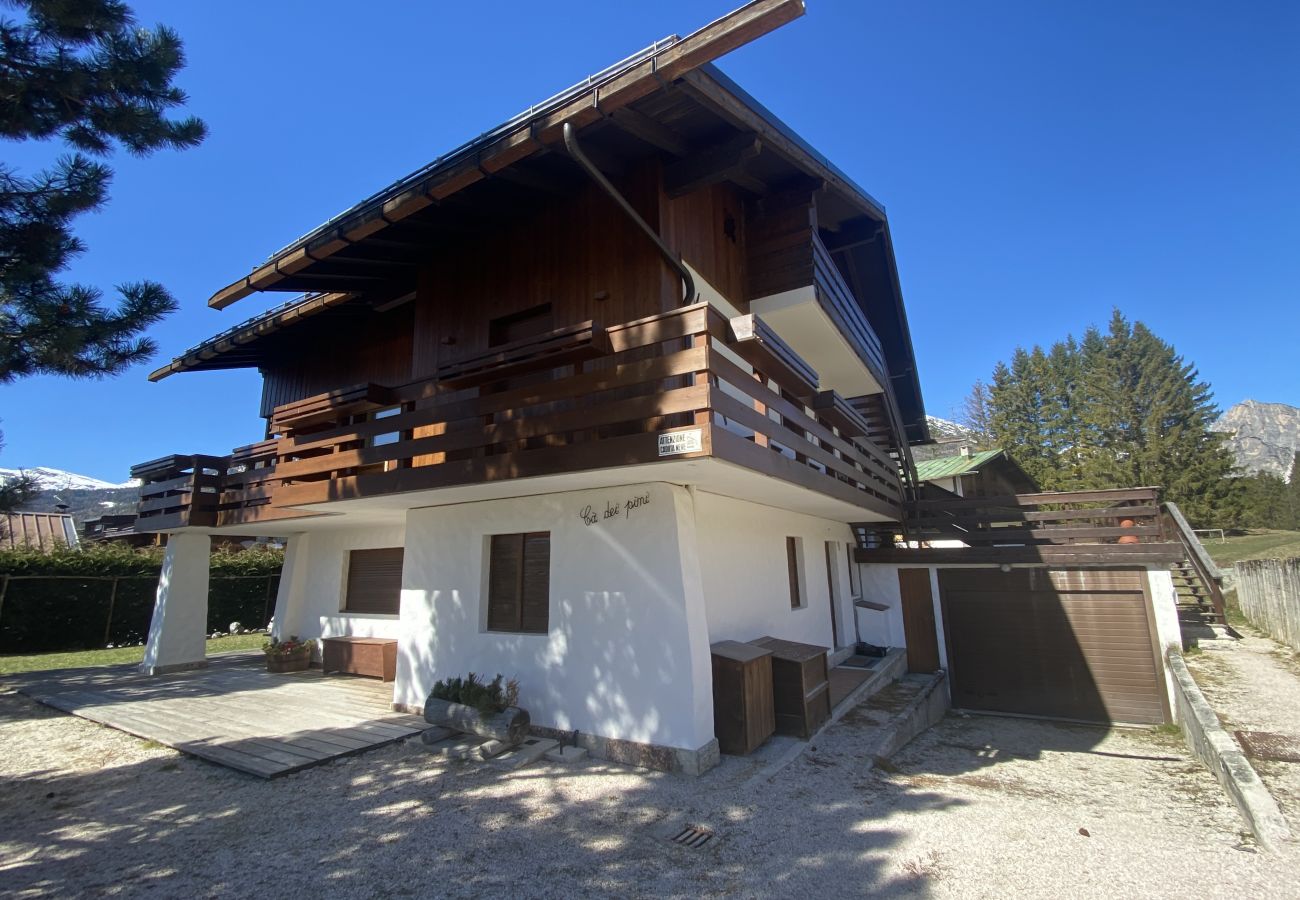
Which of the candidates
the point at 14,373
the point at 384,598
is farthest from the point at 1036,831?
Answer: the point at 384,598

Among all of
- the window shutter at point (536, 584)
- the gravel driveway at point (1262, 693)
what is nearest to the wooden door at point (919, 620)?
the gravel driveway at point (1262, 693)

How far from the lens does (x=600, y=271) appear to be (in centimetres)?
768

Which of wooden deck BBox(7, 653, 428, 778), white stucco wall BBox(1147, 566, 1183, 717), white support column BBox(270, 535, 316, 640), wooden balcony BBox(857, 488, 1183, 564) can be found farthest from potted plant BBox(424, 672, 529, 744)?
→ white stucco wall BBox(1147, 566, 1183, 717)

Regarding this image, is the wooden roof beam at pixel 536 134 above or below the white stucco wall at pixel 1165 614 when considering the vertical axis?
above

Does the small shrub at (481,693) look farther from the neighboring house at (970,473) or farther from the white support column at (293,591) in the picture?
the neighboring house at (970,473)

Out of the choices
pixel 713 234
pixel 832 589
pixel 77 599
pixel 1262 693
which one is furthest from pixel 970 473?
pixel 77 599

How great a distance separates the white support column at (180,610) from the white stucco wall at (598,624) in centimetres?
699

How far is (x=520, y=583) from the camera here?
7.97 meters

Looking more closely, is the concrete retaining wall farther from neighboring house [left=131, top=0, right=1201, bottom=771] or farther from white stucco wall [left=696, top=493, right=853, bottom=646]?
white stucco wall [left=696, top=493, right=853, bottom=646]

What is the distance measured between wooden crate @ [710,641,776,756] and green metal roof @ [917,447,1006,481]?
15.7 meters

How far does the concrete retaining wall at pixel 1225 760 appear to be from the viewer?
5.08 metres

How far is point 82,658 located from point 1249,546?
170 ft

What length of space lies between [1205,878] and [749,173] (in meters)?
9.33

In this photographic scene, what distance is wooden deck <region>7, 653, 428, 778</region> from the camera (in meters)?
6.75
